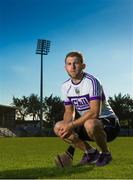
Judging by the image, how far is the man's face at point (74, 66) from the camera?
21.3 ft

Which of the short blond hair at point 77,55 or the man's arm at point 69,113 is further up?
the short blond hair at point 77,55

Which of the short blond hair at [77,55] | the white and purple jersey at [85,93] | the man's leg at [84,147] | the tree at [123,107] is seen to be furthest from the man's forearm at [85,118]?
the tree at [123,107]

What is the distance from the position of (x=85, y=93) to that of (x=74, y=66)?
1.36ft

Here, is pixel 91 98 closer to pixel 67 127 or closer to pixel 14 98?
pixel 67 127

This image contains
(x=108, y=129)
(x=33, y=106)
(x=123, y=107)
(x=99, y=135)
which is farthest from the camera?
(x=33, y=106)

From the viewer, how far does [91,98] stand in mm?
6449

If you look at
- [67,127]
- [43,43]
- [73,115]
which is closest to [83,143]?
[73,115]

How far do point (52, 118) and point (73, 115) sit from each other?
364 feet

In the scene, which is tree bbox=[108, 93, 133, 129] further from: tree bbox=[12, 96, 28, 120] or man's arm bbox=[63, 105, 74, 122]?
man's arm bbox=[63, 105, 74, 122]

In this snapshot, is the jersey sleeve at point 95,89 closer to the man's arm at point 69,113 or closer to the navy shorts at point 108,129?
the navy shorts at point 108,129

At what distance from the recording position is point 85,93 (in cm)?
659

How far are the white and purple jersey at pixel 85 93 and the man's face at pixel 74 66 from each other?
6.4 inches

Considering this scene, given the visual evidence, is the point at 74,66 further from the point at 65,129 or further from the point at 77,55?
the point at 65,129

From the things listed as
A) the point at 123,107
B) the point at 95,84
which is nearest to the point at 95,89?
the point at 95,84
